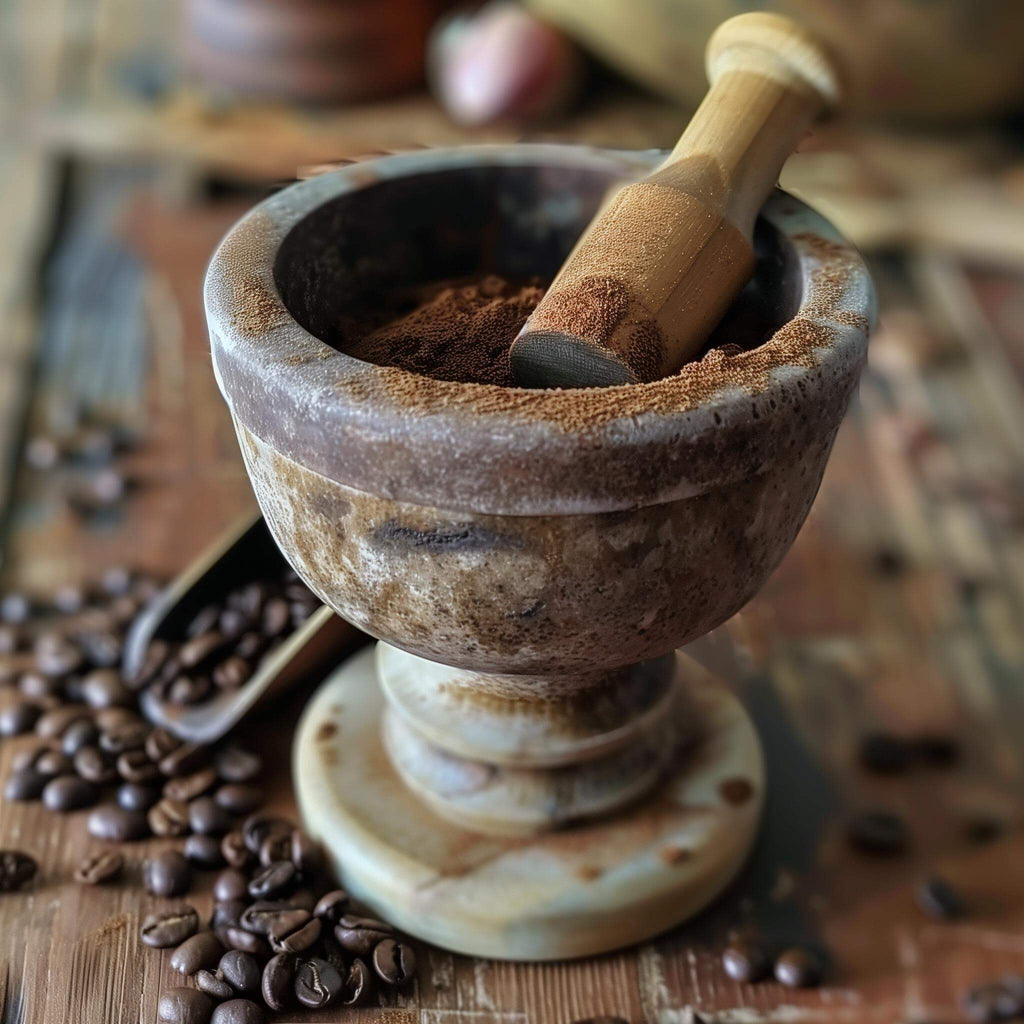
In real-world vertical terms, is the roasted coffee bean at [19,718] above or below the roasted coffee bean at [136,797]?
below

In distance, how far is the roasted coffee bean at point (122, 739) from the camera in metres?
1.47

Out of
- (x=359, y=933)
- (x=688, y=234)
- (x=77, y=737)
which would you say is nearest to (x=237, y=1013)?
(x=359, y=933)

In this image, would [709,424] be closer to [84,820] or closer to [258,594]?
[258,594]

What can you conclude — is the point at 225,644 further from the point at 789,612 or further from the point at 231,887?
the point at 789,612

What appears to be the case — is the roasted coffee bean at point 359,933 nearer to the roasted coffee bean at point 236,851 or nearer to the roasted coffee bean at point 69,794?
the roasted coffee bean at point 236,851

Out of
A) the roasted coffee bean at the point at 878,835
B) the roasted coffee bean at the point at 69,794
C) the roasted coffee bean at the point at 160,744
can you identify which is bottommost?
the roasted coffee bean at the point at 69,794

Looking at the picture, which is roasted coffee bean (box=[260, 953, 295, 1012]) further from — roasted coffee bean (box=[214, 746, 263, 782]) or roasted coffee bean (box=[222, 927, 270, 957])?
roasted coffee bean (box=[214, 746, 263, 782])

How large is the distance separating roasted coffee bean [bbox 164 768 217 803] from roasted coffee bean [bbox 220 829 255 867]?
0.25ft

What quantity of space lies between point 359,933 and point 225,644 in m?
0.44

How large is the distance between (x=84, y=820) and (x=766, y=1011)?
789 millimetres

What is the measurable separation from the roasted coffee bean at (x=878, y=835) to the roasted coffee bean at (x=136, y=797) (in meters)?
0.83

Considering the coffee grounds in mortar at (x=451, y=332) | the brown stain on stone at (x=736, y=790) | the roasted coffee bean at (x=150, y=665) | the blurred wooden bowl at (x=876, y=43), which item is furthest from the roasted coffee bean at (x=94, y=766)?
the blurred wooden bowl at (x=876, y=43)

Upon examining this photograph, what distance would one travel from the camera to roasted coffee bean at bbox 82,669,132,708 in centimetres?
155

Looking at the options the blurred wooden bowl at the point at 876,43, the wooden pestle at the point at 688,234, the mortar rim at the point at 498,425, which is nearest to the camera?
the mortar rim at the point at 498,425
